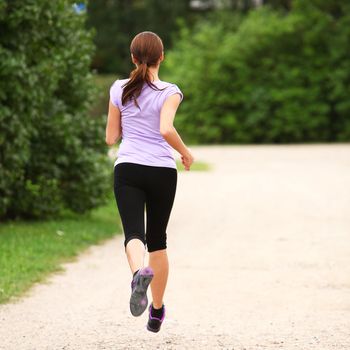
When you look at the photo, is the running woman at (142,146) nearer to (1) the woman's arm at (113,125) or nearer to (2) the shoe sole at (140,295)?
(1) the woman's arm at (113,125)

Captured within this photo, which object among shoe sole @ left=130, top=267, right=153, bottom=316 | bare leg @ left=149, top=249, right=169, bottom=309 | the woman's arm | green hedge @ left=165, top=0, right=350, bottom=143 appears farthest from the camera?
green hedge @ left=165, top=0, right=350, bottom=143

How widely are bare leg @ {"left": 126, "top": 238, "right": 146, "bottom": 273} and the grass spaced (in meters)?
2.12

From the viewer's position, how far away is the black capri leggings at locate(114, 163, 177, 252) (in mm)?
4918

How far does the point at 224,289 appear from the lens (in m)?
7.41

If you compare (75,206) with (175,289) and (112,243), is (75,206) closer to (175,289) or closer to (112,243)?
(112,243)

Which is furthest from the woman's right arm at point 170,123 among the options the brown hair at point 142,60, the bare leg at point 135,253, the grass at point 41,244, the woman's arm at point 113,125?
the grass at point 41,244

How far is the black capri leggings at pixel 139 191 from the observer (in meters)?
4.92

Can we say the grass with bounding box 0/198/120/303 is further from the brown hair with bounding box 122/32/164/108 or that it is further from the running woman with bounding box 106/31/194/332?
the brown hair with bounding box 122/32/164/108

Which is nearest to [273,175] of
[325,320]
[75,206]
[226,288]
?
[75,206]

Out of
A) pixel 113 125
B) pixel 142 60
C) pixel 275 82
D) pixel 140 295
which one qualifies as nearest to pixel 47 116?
pixel 113 125

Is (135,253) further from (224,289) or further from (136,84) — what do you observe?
(224,289)

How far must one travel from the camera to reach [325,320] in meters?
6.05

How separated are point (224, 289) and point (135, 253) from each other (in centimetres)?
265

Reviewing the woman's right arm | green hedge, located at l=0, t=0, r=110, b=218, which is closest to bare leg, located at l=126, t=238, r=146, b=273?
the woman's right arm
